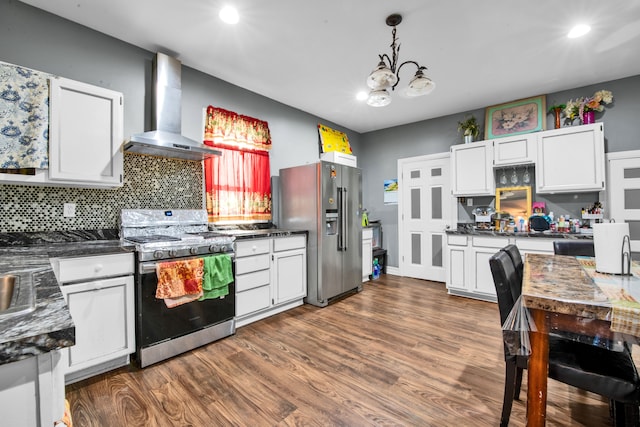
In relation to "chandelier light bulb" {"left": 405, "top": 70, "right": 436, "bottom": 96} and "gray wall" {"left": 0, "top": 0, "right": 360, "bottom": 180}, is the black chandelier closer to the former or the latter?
"chandelier light bulb" {"left": 405, "top": 70, "right": 436, "bottom": 96}

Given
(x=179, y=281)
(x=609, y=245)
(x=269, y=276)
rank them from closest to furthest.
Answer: (x=609, y=245)
(x=179, y=281)
(x=269, y=276)

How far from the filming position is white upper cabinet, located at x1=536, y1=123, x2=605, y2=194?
127 inches

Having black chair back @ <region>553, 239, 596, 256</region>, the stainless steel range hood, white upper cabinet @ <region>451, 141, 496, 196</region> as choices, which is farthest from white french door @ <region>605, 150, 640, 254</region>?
the stainless steel range hood

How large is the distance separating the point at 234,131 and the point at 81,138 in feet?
4.98

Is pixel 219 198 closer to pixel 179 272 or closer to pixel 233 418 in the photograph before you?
pixel 179 272

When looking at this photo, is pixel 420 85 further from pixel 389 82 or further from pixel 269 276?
pixel 269 276

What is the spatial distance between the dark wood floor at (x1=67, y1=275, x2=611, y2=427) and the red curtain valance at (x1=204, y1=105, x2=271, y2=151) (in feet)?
6.82

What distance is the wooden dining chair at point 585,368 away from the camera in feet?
3.70

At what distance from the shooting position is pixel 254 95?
3.70 metres

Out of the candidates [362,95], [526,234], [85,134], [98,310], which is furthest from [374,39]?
[98,310]

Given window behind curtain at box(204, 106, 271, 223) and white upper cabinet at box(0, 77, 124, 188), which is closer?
white upper cabinet at box(0, 77, 124, 188)

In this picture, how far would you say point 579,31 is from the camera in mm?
2451

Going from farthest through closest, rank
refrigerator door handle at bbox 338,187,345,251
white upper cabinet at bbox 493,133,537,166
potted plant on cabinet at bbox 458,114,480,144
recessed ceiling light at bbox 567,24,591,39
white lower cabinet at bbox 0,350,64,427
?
1. potted plant on cabinet at bbox 458,114,480,144
2. refrigerator door handle at bbox 338,187,345,251
3. white upper cabinet at bbox 493,133,537,166
4. recessed ceiling light at bbox 567,24,591,39
5. white lower cabinet at bbox 0,350,64,427

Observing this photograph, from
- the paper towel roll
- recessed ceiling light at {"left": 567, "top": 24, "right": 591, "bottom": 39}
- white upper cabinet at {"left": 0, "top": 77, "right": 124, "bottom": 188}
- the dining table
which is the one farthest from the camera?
recessed ceiling light at {"left": 567, "top": 24, "right": 591, "bottom": 39}
